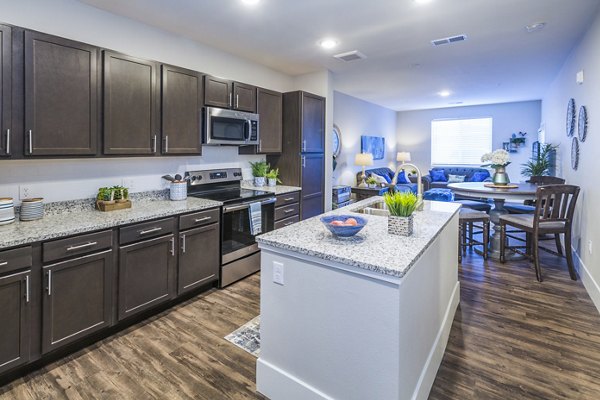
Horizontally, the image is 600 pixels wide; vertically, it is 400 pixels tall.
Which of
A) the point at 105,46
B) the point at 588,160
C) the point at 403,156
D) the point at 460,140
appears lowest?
the point at 588,160

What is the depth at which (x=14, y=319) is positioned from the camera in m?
1.95

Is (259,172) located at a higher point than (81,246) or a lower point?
higher

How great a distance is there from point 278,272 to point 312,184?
3.02 metres

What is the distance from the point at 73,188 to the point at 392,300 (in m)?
2.75

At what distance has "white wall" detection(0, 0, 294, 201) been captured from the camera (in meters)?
2.52

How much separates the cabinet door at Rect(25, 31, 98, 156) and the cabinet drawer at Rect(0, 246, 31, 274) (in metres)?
0.71

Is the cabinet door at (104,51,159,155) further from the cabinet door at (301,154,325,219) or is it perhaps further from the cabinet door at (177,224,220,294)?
the cabinet door at (301,154,325,219)

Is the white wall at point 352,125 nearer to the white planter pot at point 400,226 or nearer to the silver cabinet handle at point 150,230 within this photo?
the silver cabinet handle at point 150,230

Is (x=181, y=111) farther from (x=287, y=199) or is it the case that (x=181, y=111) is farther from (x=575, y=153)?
(x=575, y=153)

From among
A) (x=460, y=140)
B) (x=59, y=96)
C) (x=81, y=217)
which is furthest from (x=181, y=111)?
(x=460, y=140)

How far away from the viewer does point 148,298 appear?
2.71 meters

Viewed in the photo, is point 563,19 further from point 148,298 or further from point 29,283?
point 29,283

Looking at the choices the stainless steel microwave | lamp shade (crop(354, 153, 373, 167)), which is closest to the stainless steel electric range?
the stainless steel microwave

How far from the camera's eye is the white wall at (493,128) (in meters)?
8.51
